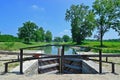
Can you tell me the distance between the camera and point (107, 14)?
51.8m

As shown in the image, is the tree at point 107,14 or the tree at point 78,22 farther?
the tree at point 78,22

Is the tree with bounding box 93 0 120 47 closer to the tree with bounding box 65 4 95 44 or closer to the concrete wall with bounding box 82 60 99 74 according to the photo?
the tree with bounding box 65 4 95 44

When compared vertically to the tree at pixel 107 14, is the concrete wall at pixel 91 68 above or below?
below

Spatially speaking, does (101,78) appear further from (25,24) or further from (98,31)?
(25,24)

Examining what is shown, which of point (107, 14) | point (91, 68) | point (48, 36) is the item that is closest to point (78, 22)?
point (107, 14)

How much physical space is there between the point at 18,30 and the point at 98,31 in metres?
39.1

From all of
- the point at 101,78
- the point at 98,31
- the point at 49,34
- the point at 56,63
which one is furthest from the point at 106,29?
the point at 49,34

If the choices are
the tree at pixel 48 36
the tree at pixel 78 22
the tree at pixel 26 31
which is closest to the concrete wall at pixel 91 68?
the tree at pixel 78 22

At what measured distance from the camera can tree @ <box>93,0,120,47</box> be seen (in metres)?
51.0

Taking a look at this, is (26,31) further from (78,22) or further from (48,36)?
(48,36)

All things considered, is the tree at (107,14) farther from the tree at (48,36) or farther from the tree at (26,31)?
the tree at (48,36)

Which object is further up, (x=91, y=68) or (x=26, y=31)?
(x=26, y=31)

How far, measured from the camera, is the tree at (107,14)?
51.0 meters

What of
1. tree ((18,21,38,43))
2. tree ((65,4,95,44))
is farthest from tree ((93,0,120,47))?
tree ((18,21,38,43))
